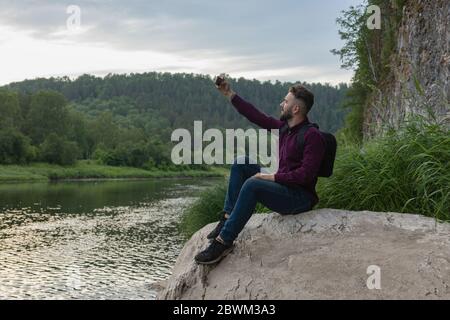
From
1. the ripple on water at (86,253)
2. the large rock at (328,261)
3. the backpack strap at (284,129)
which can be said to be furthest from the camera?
the ripple on water at (86,253)

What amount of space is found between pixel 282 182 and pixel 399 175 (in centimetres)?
182

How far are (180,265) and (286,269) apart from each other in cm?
190

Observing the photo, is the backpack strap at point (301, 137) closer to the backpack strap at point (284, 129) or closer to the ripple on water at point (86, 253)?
the backpack strap at point (284, 129)

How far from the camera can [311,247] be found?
18.9 feet

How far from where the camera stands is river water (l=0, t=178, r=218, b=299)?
18516 mm

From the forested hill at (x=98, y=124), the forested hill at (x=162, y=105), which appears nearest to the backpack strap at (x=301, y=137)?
the forested hill at (x=98, y=124)

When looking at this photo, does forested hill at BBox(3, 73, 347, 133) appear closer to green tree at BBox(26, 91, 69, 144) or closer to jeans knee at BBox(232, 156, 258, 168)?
green tree at BBox(26, 91, 69, 144)

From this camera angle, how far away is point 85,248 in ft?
85.2

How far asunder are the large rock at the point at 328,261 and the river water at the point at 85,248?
11840 millimetres

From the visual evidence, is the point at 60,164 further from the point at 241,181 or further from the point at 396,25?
the point at 241,181

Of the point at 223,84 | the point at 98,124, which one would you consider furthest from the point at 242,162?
the point at 98,124

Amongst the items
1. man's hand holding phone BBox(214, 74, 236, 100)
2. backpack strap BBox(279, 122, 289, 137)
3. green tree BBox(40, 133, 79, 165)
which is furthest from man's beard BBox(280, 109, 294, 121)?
green tree BBox(40, 133, 79, 165)

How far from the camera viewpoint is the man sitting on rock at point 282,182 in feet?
18.7

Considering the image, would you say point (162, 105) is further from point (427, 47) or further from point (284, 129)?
point (284, 129)
